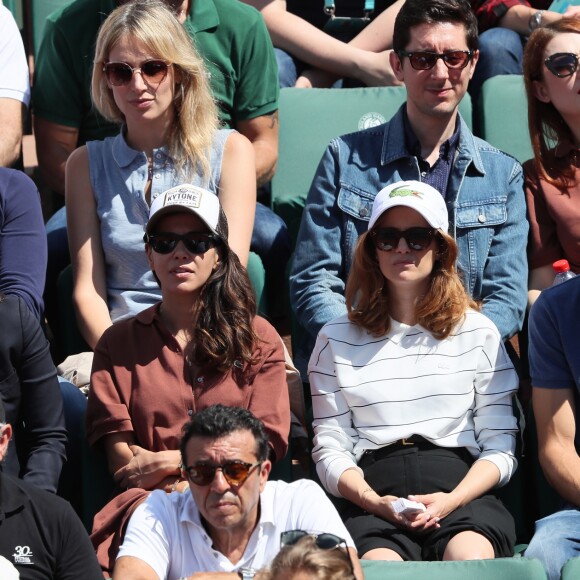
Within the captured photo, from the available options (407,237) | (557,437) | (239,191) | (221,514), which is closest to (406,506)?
(557,437)

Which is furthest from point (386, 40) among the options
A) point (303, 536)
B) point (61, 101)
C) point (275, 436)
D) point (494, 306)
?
point (303, 536)

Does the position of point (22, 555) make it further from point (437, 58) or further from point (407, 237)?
point (437, 58)

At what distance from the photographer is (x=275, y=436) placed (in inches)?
141

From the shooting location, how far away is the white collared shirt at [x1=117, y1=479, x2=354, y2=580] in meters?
3.12

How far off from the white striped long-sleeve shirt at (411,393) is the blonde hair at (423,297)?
31 millimetres

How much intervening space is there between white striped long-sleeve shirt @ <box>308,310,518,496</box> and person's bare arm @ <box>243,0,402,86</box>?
80.7 inches

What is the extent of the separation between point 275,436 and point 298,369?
0.77m

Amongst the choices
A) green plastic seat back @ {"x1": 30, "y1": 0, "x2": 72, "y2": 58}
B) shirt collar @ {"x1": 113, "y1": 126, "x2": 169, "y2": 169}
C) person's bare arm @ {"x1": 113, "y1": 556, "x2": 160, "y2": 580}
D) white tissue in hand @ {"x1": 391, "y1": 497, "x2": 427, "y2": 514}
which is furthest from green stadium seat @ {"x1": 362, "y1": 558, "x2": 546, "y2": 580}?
green plastic seat back @ {"x1": 30, "y1": 0, "x2": 72, "y2": 58}

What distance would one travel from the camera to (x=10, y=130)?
473 cm

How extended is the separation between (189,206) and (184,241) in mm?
104

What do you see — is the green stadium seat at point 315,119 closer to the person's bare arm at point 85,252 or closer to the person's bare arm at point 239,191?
the person's bare arm at point 239,191

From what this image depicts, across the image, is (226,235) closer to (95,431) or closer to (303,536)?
(95,431)

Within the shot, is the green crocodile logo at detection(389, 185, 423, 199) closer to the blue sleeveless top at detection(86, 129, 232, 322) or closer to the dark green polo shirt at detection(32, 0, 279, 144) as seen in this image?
the blue sleeveless top at detection(86, 129, 232, 322)

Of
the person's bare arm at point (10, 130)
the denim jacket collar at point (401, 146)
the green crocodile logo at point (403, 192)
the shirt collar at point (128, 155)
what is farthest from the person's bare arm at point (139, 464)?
the person's bare arm at point (10, 130)
